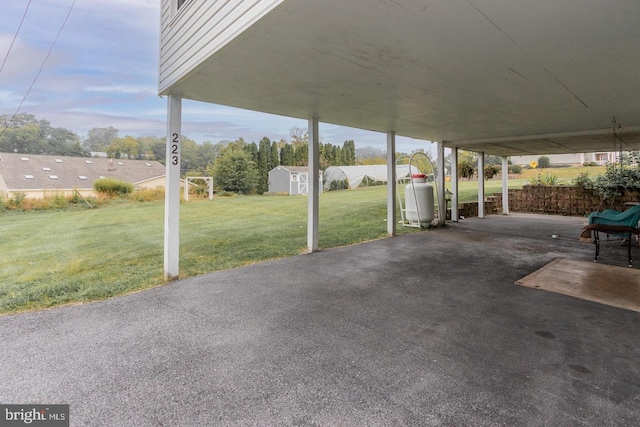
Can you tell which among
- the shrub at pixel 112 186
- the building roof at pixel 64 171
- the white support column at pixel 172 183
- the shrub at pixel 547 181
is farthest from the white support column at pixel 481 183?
the building roof at pixel 64 171

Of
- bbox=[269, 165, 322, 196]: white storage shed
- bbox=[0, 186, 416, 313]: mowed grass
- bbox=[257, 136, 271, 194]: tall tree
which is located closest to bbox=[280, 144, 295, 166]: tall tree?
bbox=[257, 136, 271, 194]: tall tree

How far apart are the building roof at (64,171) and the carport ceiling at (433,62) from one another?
10.8m

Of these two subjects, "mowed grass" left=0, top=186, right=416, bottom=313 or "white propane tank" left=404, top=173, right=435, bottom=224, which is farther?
"white propane tank" left=404, top=173, right=435, bottom=224

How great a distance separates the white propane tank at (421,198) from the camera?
27.7 ft

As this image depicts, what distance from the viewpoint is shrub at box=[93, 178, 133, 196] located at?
12.1 meters

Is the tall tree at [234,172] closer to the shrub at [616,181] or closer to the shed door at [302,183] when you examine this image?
the shed door at [302,183]

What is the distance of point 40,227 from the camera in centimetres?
791

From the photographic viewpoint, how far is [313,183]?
581 centimetres

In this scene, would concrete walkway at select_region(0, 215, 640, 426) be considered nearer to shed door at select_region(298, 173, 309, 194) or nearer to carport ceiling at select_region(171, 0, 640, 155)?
carport ceiling at select_region(171, 0, 640, 155)

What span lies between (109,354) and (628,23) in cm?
468

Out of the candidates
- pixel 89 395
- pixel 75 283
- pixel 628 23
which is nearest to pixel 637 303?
pixel 628 23

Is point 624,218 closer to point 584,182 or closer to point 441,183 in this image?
point 441,183

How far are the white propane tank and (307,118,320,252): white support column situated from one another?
12.3 feet

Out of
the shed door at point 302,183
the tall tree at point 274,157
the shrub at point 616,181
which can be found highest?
the tall tree at point 274,157
